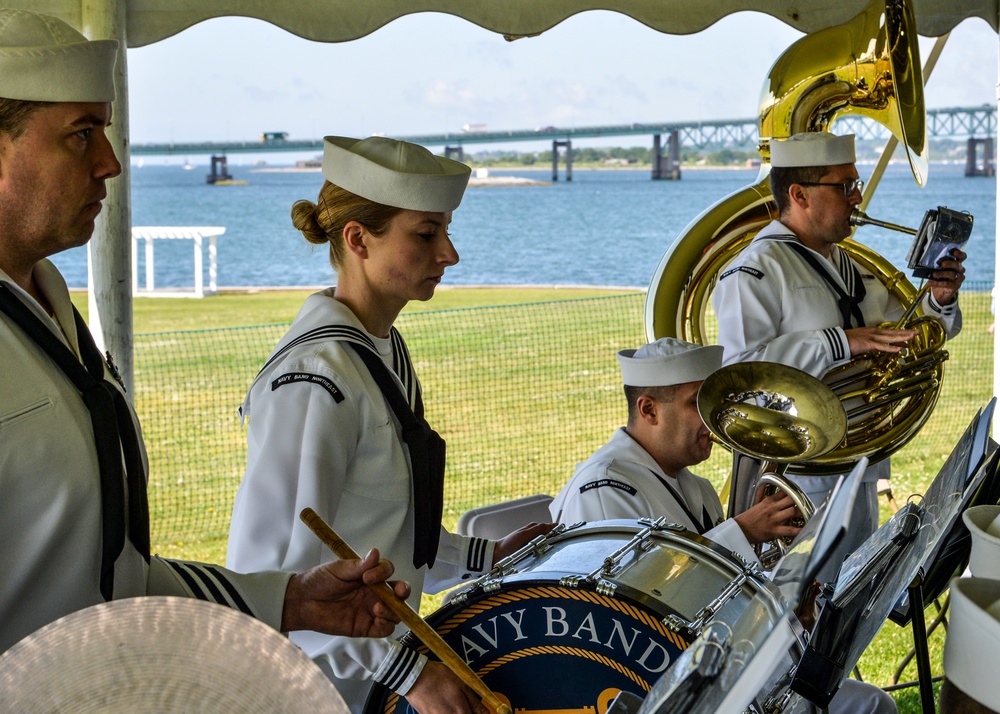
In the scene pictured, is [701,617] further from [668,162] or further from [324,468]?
[668,162]

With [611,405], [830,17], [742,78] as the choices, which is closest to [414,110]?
[742,78]

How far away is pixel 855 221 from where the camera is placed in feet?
14.9

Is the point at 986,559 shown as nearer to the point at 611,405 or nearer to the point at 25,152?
the point at 25,152

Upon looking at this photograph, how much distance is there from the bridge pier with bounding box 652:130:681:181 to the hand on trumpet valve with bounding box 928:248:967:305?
59397 millimetres

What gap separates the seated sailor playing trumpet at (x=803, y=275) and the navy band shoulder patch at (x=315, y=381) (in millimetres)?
2447

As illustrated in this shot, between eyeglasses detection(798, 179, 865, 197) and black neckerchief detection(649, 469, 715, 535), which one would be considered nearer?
black neckerchief detection(649, 469, 715, 535)

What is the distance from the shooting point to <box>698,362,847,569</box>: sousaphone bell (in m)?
2.61

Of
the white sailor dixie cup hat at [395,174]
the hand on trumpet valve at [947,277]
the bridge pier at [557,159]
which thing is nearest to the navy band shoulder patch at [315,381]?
the white sailor dixie cup hat at [395,174]

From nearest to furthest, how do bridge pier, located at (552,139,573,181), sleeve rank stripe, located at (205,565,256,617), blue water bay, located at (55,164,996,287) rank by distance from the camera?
sleeve rank stripe, located at (205,565,256,617) < blue water bay, located at (55,164,996,287) < bridge pier, located at (552,139,573,181)

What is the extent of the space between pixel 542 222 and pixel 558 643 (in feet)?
168

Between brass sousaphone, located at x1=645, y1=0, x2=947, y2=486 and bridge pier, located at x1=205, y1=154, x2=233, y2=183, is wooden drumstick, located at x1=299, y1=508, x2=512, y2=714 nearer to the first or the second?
brass sousaphone, located at x1=645, y1=0, x2=947, y2=486

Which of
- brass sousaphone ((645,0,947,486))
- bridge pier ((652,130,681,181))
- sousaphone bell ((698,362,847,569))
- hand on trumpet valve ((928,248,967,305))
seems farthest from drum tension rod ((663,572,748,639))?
bridge pier ((652,130,681,181))

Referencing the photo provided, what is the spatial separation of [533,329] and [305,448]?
47.6ft

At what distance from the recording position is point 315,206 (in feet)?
8.59
